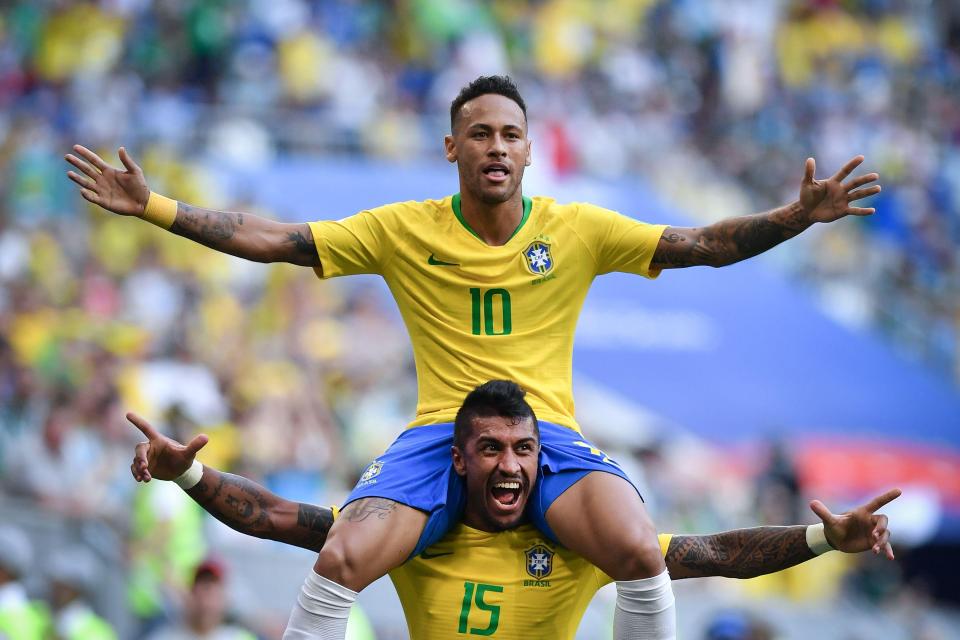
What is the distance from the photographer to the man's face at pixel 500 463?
5.79 meters

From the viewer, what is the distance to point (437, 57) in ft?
58.1

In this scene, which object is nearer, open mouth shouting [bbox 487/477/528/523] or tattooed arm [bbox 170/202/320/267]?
open mouth shouting [bbox 487/477/528/523]

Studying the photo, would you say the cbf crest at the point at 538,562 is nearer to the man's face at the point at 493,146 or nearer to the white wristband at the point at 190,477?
the white wristband at the point at 190,477

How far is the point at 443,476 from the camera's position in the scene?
5.94m

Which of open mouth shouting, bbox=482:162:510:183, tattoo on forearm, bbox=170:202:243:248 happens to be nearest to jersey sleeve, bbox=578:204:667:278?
open mouth shouting, bbox=482:162:510:183

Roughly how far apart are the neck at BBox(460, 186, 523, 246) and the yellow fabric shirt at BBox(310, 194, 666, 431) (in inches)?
1.7

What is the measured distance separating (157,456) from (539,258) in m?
1.79

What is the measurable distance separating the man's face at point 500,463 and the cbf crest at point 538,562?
0.20 meters

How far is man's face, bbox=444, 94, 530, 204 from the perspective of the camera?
6.14m

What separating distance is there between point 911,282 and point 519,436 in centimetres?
1314

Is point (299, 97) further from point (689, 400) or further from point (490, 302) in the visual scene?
point (490, 302)

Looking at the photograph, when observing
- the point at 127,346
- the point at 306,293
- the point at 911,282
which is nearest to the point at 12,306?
the point at 127,346

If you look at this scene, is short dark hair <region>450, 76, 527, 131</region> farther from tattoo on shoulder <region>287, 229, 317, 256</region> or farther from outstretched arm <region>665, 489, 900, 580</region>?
outstretched arm <region>665, 489, 900, 580</region>

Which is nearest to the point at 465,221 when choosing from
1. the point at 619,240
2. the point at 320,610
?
the point at 619,240
